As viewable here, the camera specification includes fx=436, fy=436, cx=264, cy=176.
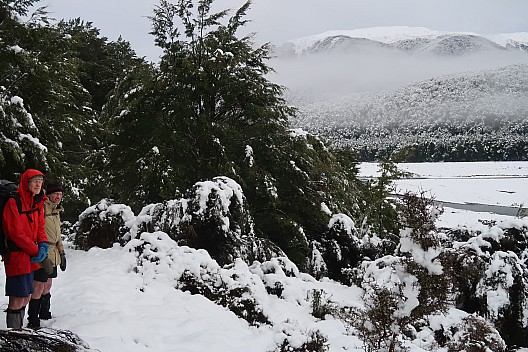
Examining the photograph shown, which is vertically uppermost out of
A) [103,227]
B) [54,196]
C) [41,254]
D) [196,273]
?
[54,196]

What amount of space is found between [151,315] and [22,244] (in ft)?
6.42

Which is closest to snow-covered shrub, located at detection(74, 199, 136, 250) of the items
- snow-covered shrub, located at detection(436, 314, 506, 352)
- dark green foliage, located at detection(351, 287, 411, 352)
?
dark green foliage, located at detection(351, 287, 411, 352)

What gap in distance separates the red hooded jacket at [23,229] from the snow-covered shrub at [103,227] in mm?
4646

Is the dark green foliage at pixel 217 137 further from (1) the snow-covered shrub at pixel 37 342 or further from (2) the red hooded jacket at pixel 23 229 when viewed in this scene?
(1) the snow-covered shrub at pixel 37 342

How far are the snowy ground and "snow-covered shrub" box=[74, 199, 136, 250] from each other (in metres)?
0.44

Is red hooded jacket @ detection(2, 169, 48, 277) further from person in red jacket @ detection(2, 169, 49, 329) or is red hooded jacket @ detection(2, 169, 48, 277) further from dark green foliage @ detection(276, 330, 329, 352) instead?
dark green foliage @ detection(276, 330, 329, 352)

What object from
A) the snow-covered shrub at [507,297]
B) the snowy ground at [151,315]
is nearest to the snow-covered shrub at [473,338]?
the snowy ground at [151,315]

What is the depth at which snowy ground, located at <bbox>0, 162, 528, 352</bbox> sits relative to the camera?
14.8 feet

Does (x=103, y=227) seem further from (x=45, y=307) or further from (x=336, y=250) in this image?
(x=336, y=250)

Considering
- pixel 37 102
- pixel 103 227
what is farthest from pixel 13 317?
pixel 37 102

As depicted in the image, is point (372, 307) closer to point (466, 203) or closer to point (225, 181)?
point (225, 181)

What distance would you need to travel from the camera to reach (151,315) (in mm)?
5180

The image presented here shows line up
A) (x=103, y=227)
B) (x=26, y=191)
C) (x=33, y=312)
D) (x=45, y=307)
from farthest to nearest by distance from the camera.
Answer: (x=103, y=227), (x=45, y=307), (x=33, y=312), (x=26, y=191)

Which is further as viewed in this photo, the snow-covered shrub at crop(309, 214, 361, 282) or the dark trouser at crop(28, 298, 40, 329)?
the snow-covered shrub at crop(309, 214, 361, 282)
